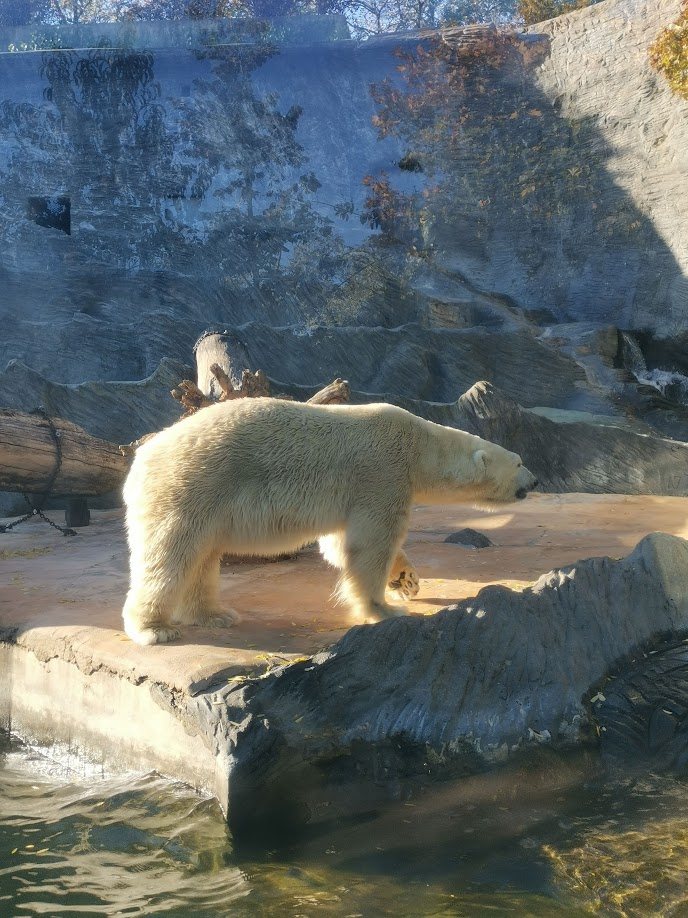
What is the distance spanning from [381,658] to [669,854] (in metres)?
1.44

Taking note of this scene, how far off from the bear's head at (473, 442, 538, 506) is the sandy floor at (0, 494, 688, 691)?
1.91 ft

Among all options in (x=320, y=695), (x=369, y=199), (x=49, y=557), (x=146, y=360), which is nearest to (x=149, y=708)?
(x=320, y=695)

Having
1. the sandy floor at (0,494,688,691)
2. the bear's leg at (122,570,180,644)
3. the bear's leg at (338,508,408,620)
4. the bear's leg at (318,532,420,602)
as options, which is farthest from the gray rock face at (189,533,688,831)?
the bear's leg at (318,532,420,602)

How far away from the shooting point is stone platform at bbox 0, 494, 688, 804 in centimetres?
410

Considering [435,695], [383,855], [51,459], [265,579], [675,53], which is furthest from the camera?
[675,53]

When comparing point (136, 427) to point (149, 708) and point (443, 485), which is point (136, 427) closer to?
point (443, 485)

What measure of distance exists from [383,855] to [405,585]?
7.45 ft

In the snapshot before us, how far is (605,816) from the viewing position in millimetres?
3701

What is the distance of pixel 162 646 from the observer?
4.47 m

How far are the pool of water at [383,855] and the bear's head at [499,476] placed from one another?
6.45 feet

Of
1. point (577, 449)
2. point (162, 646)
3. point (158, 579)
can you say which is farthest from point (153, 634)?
point (577, 449)

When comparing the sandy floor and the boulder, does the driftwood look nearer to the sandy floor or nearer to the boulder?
the sandy floor

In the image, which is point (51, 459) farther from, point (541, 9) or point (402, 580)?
point (541, 9)

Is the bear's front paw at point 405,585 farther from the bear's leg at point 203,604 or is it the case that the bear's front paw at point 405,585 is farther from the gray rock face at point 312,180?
the gray rock face at point 312,180
